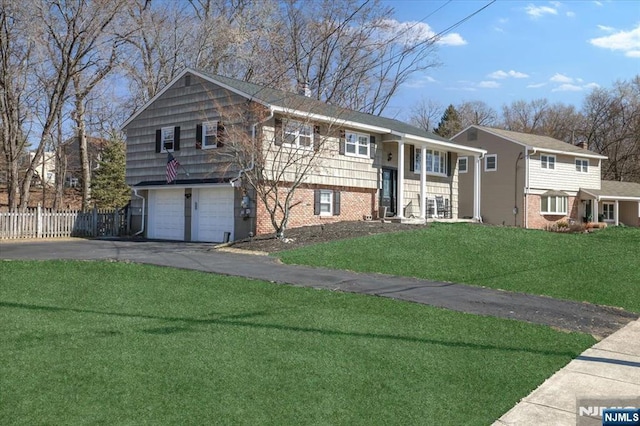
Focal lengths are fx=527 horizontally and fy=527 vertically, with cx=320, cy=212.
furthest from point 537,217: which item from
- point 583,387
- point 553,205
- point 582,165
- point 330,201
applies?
point 583,387

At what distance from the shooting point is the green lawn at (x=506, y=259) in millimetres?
10938

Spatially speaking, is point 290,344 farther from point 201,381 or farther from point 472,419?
point 472,419

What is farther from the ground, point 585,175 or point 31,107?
point 31,107

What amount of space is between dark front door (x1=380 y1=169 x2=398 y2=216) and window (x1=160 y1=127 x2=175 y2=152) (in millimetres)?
9169

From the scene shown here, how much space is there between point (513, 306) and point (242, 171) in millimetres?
11186

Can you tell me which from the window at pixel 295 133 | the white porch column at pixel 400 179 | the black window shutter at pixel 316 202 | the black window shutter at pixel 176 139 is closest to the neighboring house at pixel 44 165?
the black window shutter at pixel 176 139

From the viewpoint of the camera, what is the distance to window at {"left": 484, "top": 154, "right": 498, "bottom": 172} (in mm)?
33875

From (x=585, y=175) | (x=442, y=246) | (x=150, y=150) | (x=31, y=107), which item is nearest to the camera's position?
(x=442, y=246)

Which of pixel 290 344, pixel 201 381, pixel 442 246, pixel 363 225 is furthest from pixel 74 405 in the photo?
pixel 363 225

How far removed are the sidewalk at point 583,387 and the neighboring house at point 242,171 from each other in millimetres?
13133

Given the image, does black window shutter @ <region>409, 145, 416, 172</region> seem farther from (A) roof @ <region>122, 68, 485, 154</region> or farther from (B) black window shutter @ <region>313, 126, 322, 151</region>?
(B) black window shutter @ <region>313, 126, 322, 151</region>

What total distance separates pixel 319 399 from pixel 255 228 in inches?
560

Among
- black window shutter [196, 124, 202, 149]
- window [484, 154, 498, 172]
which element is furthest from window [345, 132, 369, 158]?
window [484, 154, 498, 172]

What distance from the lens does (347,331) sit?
6.71 meters
